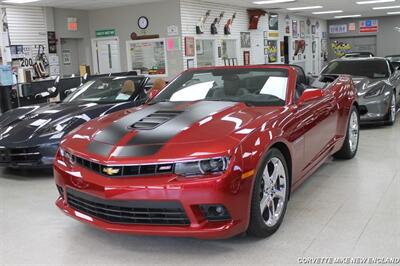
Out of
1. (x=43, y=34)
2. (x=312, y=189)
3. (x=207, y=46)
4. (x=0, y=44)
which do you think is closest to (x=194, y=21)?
(x=207, y=46)

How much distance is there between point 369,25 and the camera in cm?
2291

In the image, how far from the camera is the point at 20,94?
8766mm

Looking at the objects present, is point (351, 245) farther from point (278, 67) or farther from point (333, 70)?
point (333, 70)

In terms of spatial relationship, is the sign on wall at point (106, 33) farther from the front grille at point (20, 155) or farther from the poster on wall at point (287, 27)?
the front grille at point (20, 155)

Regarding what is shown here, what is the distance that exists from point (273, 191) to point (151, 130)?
0.94 m

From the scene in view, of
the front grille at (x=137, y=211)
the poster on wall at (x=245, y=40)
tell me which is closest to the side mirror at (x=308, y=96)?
the front grille at (x=137, y=211)

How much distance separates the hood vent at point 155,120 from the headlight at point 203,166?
0.58m

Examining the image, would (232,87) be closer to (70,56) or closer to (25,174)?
(25,174)

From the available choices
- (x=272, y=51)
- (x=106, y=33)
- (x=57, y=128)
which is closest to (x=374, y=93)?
(x=57, y=128)

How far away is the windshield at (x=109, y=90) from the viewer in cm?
581

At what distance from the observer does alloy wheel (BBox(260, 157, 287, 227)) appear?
9.78 feet

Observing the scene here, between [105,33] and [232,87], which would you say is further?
[105,33]

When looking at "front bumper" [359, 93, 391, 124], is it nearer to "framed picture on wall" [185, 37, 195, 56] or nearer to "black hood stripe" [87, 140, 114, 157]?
"black hood stripe" [87, 140, 114, 157]

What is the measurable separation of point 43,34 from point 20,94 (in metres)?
3.52
